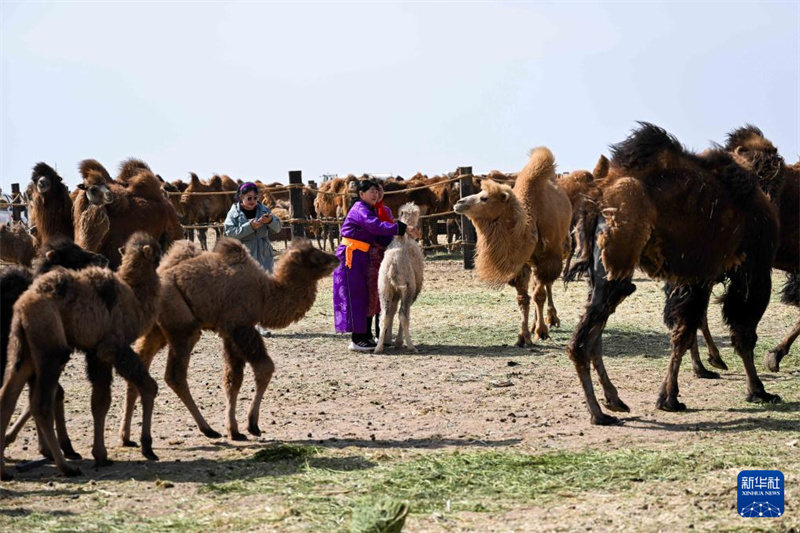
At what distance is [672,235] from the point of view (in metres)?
7.45

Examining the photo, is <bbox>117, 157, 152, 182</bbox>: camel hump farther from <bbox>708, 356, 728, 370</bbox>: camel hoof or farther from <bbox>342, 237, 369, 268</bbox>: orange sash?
<bbox>708, 356, 728, 370</bbox>: camel hoof

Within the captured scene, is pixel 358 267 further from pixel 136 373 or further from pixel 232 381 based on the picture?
pixel 136 373

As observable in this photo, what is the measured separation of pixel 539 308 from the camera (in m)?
12.1

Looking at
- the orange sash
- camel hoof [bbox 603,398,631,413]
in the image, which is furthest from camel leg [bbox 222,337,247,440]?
the orange sash

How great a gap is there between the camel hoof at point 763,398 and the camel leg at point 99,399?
497cm

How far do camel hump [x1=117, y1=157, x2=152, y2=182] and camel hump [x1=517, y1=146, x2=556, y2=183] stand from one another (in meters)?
4.46

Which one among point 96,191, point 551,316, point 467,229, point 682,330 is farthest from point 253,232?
point 467,229

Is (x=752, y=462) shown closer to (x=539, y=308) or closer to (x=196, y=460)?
(x=196, y=460)

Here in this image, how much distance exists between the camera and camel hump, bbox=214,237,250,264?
7320 mm

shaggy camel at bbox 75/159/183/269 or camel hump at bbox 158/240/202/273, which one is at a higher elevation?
shaggy camel at bbox 75/159/183/269

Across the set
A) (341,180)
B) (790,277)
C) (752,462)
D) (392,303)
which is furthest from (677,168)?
(341,180)

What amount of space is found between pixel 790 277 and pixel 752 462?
468 cm

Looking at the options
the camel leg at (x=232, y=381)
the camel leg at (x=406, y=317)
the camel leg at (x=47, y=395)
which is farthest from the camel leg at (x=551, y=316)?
the camel leg at (x=47, y=395)

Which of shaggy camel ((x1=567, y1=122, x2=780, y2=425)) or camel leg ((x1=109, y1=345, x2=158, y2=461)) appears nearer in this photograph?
camel leg ((x1=109, y1=345, x2=158, y2=461))
